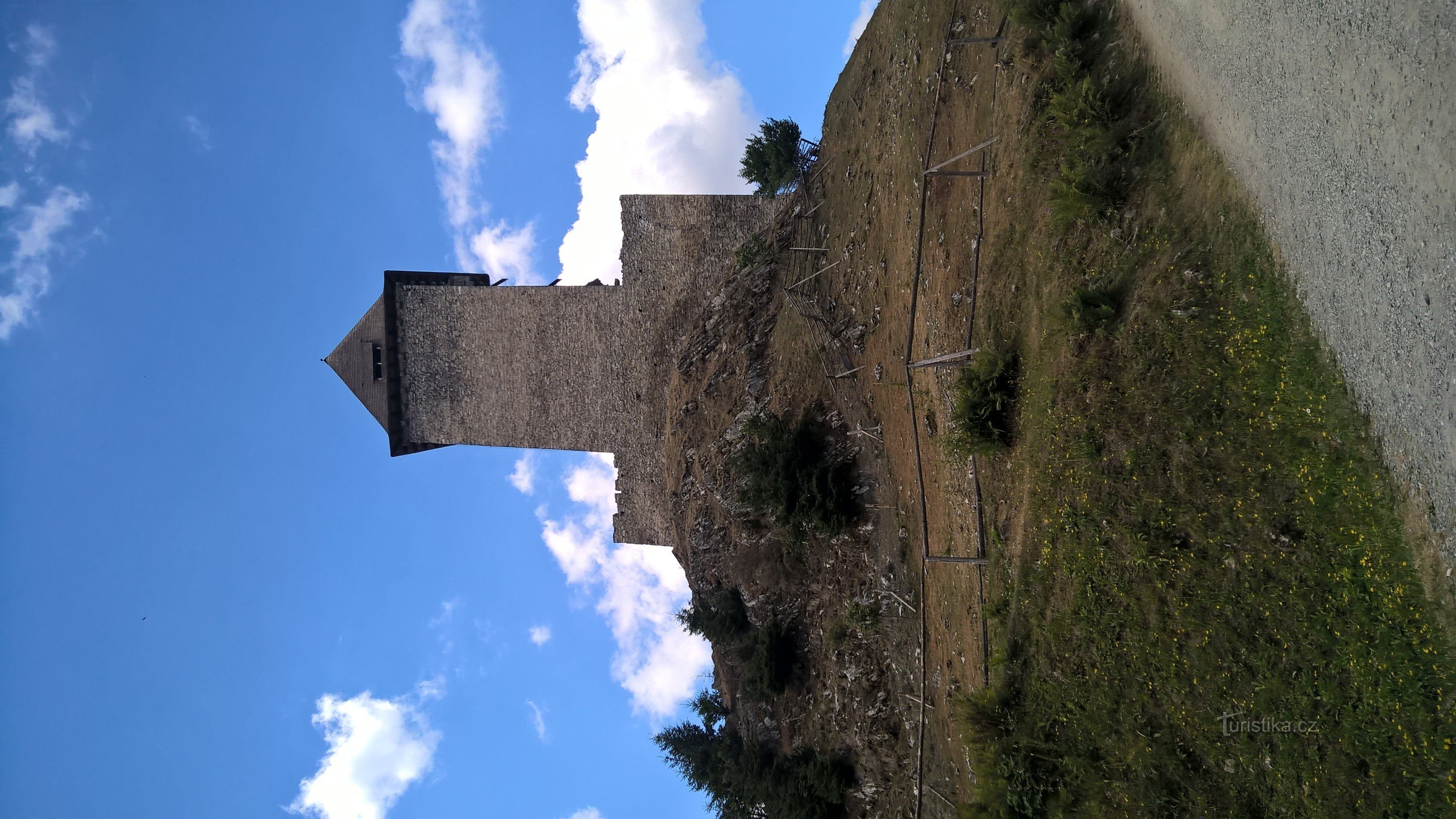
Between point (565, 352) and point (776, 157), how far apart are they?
6.74 metres

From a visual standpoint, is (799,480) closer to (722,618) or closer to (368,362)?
(722,618)

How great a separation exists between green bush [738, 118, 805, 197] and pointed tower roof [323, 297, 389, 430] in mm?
10682

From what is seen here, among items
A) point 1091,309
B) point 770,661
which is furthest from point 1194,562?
point 770,661

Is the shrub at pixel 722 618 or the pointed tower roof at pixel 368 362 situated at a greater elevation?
the pointed tower roof at pixel 368 362

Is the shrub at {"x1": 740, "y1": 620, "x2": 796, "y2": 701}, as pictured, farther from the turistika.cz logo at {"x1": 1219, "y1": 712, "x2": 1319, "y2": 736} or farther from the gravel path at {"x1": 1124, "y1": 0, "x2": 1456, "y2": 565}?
the gravel path at {"x1": 1124, "y1": 0, "x2": 1456, "y2": 565}

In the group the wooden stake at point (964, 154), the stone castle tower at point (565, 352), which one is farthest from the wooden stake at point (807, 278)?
the wooden stake at point (964, 154)

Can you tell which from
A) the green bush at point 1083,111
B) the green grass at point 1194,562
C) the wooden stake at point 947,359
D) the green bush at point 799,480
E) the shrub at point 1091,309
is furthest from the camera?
the green bush at point 799,480

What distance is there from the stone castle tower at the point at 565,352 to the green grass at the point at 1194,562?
947 cm

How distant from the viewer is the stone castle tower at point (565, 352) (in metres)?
17.7

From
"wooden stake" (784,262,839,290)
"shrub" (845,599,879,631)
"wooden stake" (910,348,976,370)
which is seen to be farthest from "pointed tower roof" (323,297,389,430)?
"wooden stake" (910,348,976,370)

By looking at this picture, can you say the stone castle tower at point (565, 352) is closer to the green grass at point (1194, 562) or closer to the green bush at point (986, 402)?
the green bush at point (986, 402)

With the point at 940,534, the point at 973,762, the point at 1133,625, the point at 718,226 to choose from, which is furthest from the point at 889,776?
the point at 718,226

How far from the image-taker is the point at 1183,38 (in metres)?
7.92

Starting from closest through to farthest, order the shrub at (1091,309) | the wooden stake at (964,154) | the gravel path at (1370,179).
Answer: the gravel path at (1370,179)
the shrub at (1091,309)
the wooden stake at (964,154)
